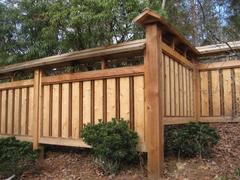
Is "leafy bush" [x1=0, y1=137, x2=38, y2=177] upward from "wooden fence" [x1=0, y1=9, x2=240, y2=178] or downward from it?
downward

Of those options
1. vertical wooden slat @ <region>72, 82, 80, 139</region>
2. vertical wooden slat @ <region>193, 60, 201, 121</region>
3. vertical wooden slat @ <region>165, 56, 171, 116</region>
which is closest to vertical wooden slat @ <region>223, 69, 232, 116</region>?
vertical wooden slat @ <region>193, 60, 201, 121</region>

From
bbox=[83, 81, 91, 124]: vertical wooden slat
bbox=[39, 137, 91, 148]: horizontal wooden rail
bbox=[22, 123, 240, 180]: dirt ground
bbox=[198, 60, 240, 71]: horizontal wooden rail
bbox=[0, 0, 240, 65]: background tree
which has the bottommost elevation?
bbox=[22, 123, 240, 180]: dirt ground

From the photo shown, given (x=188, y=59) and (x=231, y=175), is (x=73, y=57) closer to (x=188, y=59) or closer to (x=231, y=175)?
(x=188, y=59)

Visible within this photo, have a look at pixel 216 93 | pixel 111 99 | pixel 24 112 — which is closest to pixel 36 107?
pixel 24 112

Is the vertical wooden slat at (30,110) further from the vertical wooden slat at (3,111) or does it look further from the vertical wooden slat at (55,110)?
the vertical wooden slat at (3,111)

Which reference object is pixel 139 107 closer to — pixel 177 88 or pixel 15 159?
pixel 177 88

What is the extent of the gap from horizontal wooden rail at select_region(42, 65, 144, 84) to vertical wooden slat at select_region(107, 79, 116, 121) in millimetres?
125

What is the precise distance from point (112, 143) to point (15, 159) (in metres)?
1.74

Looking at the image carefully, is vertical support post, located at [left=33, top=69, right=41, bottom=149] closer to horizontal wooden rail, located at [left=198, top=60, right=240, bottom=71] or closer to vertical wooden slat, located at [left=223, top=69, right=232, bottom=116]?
horizontal wooden rail, located at [left=198, top=60, right=240, bottom=71]

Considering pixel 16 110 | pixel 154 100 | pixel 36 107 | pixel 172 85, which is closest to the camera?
pixel 154 100

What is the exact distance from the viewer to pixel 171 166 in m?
5.41

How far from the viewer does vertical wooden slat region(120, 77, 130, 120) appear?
558 cm

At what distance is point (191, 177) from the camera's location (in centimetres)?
491

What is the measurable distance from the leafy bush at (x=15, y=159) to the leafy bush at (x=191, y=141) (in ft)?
7.87
